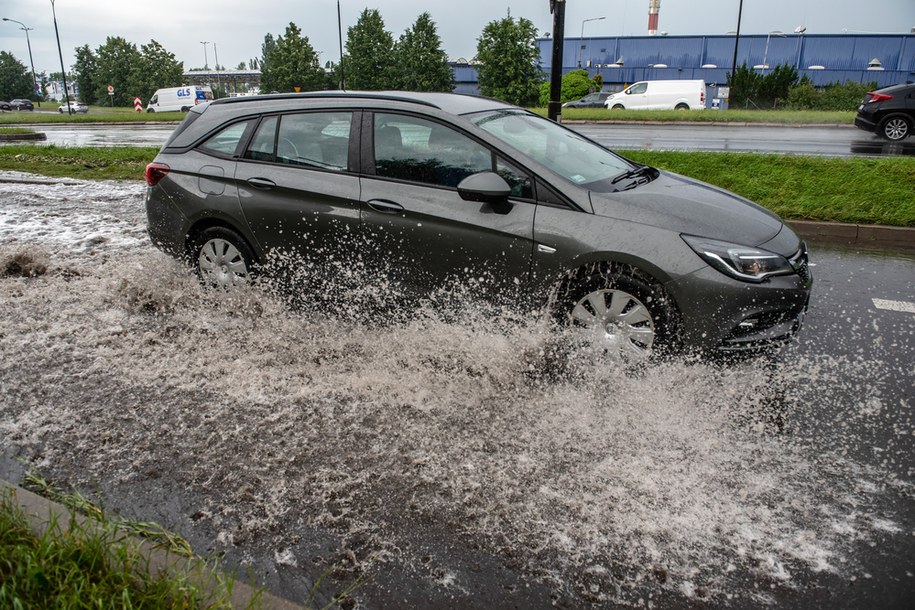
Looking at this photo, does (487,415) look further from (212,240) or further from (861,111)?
(861,111)

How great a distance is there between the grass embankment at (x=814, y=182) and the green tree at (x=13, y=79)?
4015 inches

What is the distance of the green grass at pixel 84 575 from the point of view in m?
2.06

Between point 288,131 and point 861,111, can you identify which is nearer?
point 288,131

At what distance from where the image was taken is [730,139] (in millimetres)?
17594

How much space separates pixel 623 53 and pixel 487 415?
66.5m

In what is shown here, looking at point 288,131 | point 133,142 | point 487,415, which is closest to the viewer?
point 487,415

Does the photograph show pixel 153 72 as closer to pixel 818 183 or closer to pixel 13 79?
pixel 13 79

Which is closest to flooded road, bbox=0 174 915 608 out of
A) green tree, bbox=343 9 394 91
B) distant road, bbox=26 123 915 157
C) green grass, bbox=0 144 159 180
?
green grass, bbox=0 144 159 180

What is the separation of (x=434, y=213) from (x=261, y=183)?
147 cm

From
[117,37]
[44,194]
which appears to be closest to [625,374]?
[44,194]

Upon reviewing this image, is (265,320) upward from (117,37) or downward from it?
downward

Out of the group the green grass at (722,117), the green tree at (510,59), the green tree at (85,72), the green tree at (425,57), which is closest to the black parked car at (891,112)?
the green grass at (722,117)

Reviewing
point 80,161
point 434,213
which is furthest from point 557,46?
point 80,161

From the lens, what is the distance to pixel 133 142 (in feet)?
65.1
